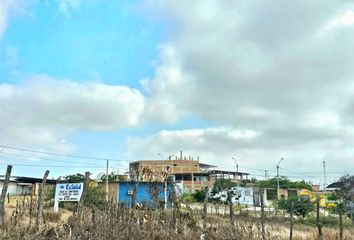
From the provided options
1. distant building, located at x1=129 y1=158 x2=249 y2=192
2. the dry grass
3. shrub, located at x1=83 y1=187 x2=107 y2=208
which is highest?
distant building, located at x1=129 y1=158 x2=249 y2=192

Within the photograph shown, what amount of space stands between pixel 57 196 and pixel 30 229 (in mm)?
12059

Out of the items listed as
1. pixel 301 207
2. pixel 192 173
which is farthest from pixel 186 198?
pixel 192 173

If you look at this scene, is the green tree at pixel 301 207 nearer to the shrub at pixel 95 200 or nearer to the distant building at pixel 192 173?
the shrub at pixel 95 200

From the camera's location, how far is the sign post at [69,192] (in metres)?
21.3

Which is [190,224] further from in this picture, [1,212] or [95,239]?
[1,212]

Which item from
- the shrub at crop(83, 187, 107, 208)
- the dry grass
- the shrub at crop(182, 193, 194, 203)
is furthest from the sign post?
the dry grass

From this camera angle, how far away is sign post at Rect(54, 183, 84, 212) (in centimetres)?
2134

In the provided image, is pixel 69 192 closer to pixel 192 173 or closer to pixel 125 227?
pixel 125 227

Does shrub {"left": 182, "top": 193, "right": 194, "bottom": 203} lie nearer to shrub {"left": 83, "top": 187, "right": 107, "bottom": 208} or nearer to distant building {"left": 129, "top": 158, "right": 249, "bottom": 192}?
shrub {"left": 83, "top": 187, "right": 107, "bottom": 208}

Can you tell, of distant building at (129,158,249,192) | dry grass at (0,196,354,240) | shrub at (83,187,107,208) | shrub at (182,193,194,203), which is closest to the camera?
dry grass at (0,196,354,240)

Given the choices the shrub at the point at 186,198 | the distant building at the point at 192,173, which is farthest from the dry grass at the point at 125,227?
the distant building at the point at 192,173

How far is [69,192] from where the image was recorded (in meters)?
21.6

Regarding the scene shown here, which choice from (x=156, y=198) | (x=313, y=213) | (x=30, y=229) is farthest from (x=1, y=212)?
(x=313, y=213)

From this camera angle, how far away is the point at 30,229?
1034cm
